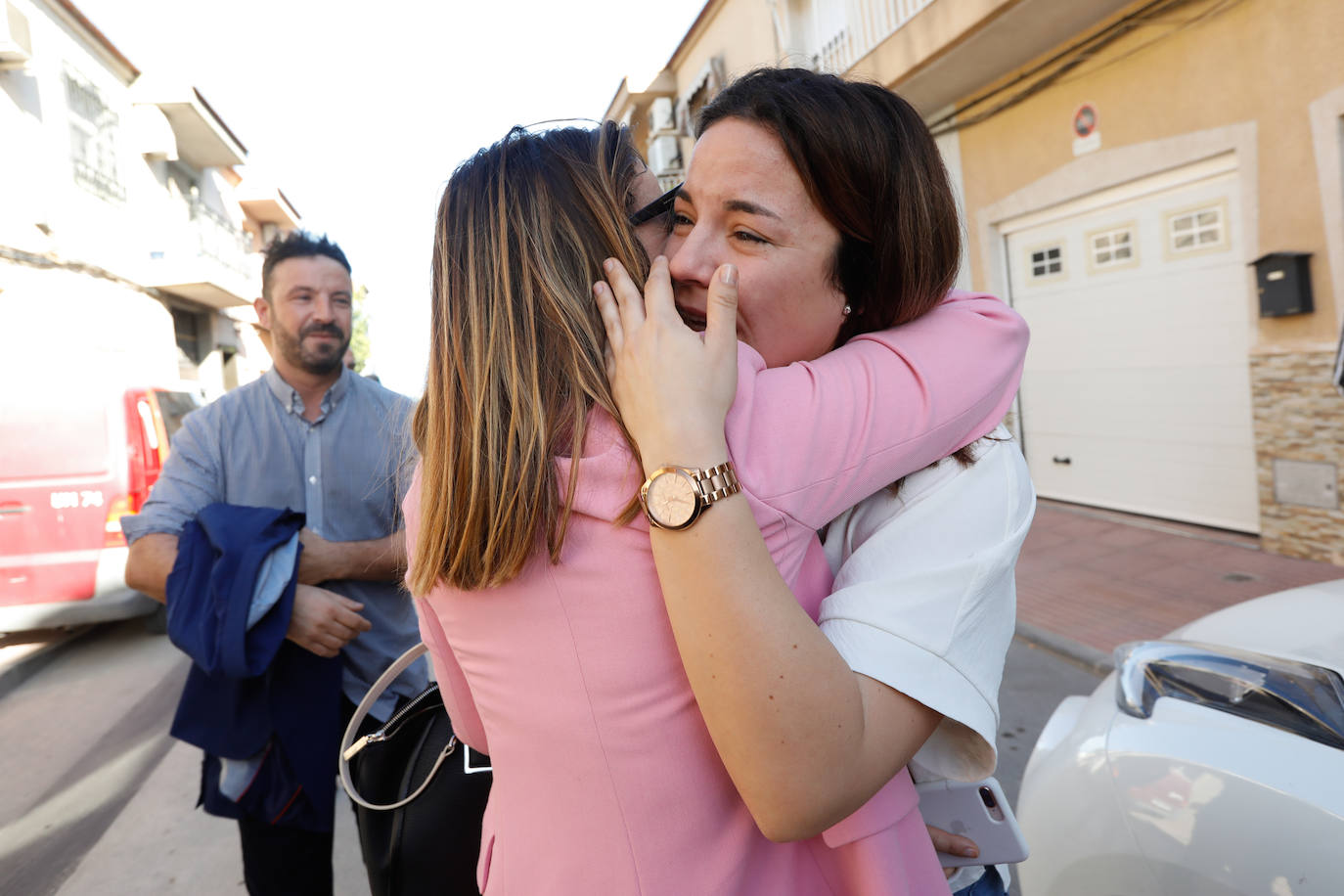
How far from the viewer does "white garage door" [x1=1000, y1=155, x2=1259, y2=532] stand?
639 cm

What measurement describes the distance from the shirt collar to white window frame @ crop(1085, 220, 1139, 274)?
6.81 metres

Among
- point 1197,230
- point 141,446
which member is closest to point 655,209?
point 141,446

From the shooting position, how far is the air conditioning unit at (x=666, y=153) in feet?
50.9

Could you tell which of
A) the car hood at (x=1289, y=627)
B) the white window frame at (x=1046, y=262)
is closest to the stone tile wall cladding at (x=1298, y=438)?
the white window frame at (x=1046, y=262)

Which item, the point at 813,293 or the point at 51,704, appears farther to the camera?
the point at 51,704

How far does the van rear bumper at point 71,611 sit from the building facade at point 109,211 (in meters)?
1.55

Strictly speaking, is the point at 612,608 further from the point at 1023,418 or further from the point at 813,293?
the point at 1023,418

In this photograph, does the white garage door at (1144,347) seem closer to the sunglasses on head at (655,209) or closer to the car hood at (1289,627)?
the car hood at (1289,627)

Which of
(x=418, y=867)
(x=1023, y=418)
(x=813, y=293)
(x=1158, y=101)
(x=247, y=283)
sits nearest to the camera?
(x=813, y=293)

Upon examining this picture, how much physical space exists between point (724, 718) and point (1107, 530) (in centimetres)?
743

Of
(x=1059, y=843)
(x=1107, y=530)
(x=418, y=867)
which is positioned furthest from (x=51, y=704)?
(x=1107, y=530)

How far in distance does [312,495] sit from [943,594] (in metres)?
1.97

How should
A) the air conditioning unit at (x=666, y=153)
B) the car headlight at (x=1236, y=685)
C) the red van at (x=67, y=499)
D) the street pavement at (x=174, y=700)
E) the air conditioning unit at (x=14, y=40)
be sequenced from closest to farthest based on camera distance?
the car headlight at (x=1236, y=685) < the street pavement at (x=174, y=700) < the red van at (x=67, y=499) < the air conditioning unit at (x=14, y=40) < the air conditioning unit at (x=666, y=153)

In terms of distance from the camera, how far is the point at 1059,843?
5.55 ft
